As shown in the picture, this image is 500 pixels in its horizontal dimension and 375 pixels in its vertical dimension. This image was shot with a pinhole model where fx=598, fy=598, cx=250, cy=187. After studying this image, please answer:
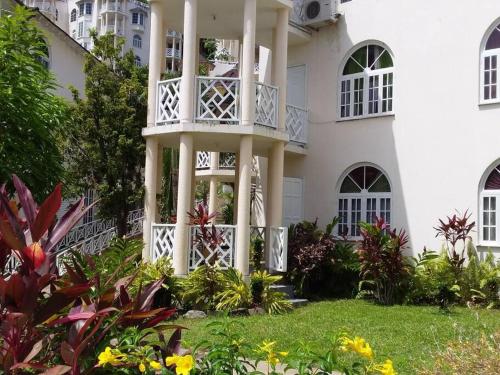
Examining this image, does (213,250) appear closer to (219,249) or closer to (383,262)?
(219,249)

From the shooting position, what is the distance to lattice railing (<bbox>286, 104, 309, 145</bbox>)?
1562 centimetres

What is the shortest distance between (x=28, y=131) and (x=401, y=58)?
9026 millimetres

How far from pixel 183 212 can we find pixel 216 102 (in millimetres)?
2505

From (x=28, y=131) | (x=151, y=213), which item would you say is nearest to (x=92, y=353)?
(x=28, y=131)

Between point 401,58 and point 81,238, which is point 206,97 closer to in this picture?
point 401,58

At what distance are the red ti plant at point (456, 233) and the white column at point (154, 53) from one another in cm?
699

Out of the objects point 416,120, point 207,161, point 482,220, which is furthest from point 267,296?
point 207,161

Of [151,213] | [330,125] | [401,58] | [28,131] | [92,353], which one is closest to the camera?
[92,353]

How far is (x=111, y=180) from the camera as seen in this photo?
53.1 feet

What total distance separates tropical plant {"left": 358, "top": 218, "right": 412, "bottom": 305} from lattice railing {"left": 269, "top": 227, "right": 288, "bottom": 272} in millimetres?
1644

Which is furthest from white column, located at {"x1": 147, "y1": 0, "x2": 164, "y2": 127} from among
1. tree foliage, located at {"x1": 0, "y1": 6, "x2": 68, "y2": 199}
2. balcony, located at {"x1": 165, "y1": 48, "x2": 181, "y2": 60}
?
balcony, located at {"x1": 165, "y1": 48, "x2": 181, "y2": 60}

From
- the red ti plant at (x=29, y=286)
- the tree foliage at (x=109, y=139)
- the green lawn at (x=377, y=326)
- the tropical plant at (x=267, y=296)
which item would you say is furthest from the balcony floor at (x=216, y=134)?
the red ti plant at (x=29, y=286)

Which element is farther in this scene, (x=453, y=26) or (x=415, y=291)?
(x=453, y=26)

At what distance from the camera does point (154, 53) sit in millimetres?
13664
